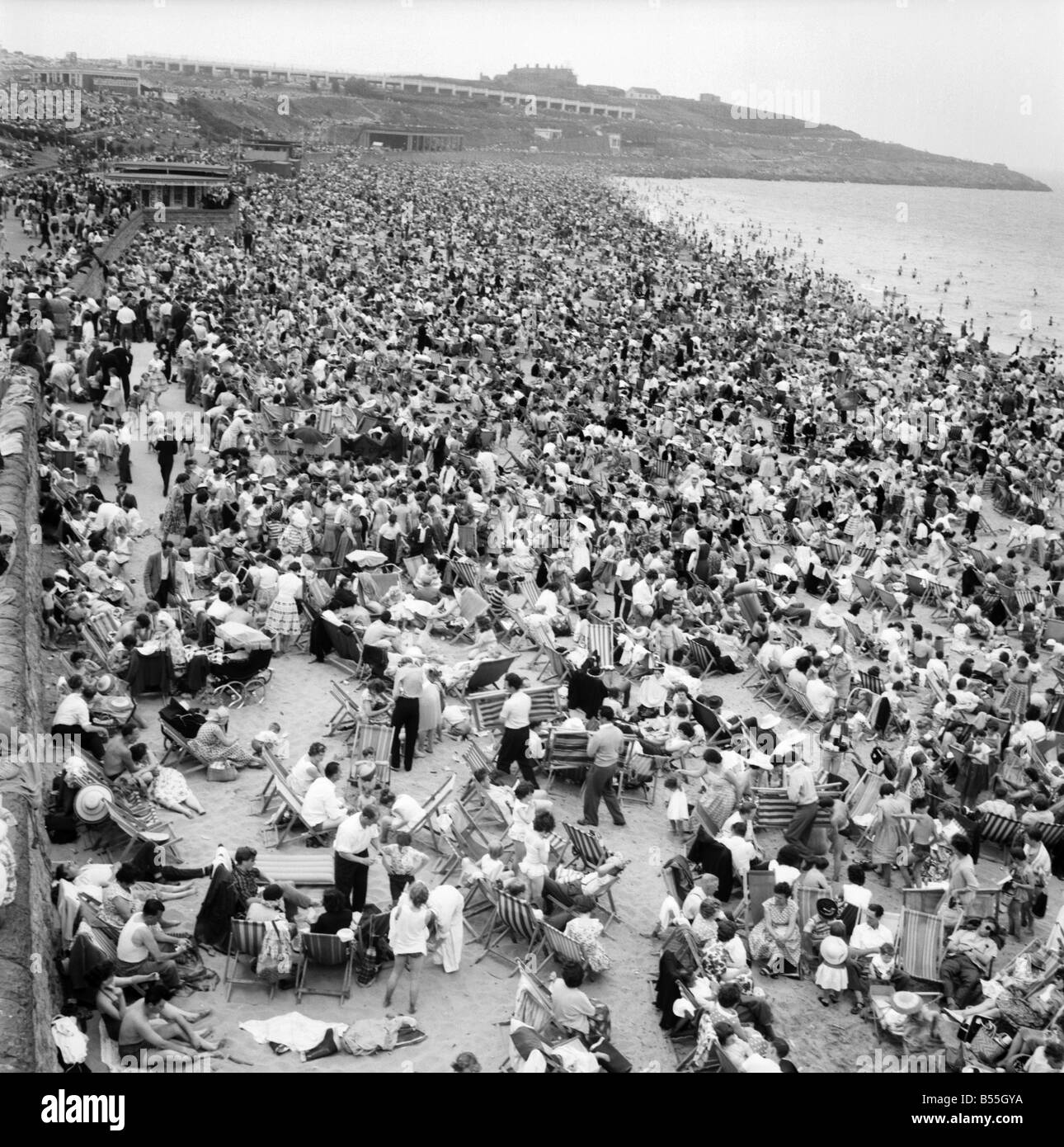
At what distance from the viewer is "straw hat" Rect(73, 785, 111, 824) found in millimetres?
8086

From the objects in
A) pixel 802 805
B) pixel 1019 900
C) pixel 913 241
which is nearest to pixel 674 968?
pixel 802 805

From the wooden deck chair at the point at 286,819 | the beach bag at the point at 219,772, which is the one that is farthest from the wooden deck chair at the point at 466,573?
the wooden deck chair at the point at 286,819

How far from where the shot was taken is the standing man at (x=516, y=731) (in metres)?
9.59

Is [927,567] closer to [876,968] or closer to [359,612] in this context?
[359,612]

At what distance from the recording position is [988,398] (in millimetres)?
27719

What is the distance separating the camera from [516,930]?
7910mm

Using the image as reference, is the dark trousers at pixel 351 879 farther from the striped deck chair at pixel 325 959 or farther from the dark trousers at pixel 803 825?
the dark trousers at pixel 803 825

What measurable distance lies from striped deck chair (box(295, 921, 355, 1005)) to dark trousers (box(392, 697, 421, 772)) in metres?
2.78

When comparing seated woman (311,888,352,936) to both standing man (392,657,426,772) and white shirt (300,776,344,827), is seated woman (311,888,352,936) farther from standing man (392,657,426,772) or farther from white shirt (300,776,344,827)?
standing man (392,657,426,772)

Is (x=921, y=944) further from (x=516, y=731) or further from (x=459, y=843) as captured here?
(x=516, y=731)

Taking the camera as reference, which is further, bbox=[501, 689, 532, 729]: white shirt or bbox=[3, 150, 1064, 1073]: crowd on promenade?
bbox=[501, 689, 532, 729]: white shirt

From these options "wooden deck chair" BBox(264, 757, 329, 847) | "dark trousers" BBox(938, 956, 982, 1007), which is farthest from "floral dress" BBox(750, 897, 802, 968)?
"wooden deck chair" BBox(264, 757, 329, 847)
